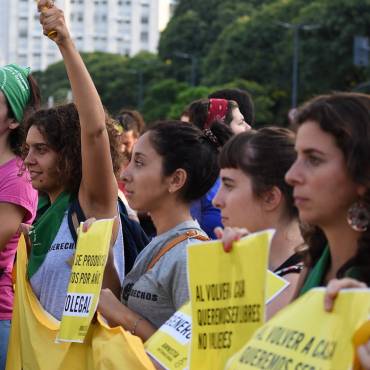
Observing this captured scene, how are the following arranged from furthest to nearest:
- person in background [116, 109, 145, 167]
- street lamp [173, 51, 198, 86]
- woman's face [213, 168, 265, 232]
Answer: street lamp [173, 51, 198, 86] < person in background [116, 109, 145, 167] < woman's face [213, 168, 265, 232]

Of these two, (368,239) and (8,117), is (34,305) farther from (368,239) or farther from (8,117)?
(368,239)

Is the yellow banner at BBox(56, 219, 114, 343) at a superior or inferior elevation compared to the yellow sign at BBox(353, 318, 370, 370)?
inferior

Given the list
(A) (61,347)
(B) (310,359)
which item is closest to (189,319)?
(A) (61,347)

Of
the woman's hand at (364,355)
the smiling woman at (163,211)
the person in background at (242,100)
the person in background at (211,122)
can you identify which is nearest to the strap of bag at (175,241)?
the smiling woman at (163,211)

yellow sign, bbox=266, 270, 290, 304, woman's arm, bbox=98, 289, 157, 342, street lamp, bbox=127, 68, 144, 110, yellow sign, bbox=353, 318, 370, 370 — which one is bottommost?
street lamp, bbox=127, 68, 144, 110

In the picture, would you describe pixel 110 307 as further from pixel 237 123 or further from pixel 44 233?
pixel 237 123

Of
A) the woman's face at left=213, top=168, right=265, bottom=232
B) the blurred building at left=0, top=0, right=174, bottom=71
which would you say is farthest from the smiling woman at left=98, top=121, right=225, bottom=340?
the blurred building at left=0, top=0, right=174, bottom=71

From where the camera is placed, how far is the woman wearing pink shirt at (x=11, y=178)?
4.84m

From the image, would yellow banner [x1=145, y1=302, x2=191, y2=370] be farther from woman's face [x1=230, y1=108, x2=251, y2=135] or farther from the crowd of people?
woman's face [x1=230, y1=108, x2=251, y2=135]

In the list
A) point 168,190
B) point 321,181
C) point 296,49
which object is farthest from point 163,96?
point 321,181

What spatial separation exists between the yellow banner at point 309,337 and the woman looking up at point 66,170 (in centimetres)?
A: 149

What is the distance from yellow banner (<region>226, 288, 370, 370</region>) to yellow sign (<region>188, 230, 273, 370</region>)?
16 cm

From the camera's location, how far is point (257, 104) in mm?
51250

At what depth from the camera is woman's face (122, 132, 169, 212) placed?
435cm
